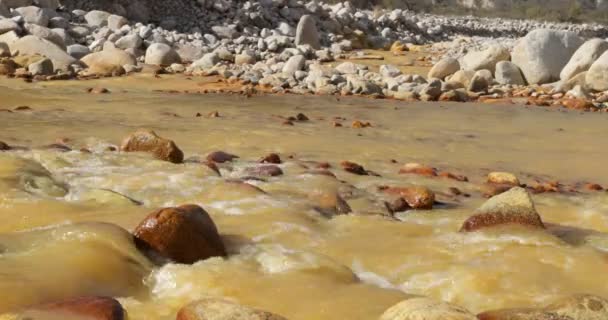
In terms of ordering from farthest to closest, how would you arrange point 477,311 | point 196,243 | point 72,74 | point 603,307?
1. point 72,74
2. point 196,243
3. point 477,311
4. point 603,307

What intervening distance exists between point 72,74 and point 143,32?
4.29 meters

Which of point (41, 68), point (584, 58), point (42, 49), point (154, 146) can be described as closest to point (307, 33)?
point (42, 49)

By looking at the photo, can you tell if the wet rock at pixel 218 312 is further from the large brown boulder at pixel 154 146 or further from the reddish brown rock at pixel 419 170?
the reddish brown rock at pixel 419 170

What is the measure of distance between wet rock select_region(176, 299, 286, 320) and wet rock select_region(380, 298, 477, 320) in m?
0.33

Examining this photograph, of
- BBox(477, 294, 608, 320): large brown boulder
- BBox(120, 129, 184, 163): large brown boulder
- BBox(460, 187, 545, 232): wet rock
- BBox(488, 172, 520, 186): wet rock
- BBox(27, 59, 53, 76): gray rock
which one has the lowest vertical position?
BBox(27, 59, 53, 76): gray rock

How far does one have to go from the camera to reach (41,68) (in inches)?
429

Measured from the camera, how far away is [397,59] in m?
17.0

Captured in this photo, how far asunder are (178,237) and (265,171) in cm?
174

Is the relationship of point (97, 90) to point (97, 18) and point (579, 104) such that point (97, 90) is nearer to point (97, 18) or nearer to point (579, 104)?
point (579, 104)

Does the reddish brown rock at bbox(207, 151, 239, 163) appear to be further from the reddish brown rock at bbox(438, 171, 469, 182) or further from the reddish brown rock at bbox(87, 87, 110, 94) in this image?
the reddish brown rock at bbox(87, 87, 110, 94)

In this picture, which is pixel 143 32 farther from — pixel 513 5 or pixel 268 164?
pixel 513 5

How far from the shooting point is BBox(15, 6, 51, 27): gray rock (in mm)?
14391

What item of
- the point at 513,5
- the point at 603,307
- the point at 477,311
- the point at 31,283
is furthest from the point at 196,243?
the point at 513,5

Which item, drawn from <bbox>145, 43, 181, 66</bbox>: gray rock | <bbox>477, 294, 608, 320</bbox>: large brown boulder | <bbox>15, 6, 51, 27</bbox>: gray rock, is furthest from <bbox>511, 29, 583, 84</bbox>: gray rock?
<bbox>477, 294, 608, 320</bbox>: large brown boulder
